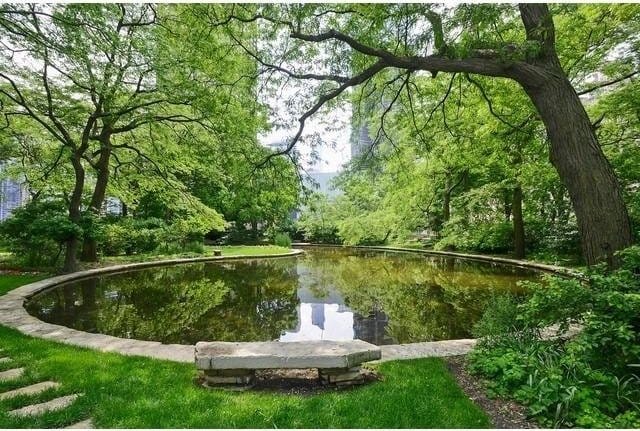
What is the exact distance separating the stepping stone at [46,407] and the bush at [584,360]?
3.62 meters

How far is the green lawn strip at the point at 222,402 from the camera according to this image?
2.75m

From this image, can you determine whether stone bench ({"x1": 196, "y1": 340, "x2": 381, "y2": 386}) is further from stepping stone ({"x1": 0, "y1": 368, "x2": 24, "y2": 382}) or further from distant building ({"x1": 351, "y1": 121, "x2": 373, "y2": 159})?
distant building ({"x1": 351, "y1": 121, "x2": 373, "y2": 159})

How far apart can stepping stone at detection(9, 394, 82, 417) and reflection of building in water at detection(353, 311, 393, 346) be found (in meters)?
3.88

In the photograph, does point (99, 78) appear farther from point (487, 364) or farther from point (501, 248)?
point (501, 248)

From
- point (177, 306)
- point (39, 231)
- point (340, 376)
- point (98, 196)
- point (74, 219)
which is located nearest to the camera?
point (340, 376)

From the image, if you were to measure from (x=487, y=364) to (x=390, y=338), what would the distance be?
7.80 feet

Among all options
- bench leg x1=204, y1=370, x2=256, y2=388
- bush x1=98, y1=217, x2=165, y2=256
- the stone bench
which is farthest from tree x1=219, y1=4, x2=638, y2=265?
bush x1=98, y1=217, x2=165, y2=256

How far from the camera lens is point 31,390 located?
3297 millimetres

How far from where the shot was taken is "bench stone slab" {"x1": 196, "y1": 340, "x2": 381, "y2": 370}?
10.9 ft

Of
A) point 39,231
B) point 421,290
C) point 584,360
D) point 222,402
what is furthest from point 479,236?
point 39,231

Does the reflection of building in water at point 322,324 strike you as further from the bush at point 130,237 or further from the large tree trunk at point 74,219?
the bush at point 130,237

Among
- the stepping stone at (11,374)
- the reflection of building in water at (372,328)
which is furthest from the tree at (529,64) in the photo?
the stepping stone at (11,374)

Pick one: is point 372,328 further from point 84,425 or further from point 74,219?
point 74,219

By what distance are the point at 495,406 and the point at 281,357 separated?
71.8 inches
